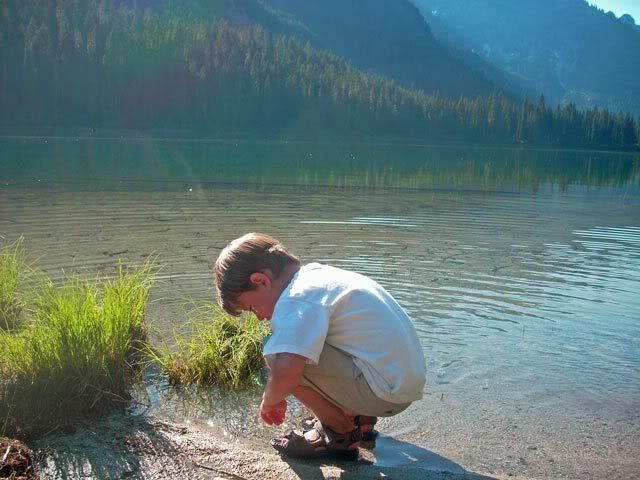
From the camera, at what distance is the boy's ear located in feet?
12.2

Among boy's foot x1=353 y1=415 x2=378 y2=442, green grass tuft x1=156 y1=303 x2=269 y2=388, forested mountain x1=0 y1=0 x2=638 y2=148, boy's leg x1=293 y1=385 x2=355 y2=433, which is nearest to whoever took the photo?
boy's leg x1=293 y1=385 x2=355 y2=433

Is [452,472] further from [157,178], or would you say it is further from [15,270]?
[157,178]

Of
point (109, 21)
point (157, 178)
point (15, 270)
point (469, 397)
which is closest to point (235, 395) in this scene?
point (469, 397)

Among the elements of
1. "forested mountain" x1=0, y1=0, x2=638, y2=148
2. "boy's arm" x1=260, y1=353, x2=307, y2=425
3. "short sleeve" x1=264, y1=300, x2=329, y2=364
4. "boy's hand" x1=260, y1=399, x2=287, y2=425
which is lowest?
"boy's hand" x1=260, y1=399, x2=287, y2=425

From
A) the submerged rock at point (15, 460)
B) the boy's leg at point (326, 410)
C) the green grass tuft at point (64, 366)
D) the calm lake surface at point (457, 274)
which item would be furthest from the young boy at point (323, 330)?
the green grass tuft at point (64, 366)

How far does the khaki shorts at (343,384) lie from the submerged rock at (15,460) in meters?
1.50

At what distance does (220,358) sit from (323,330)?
233 centimetres

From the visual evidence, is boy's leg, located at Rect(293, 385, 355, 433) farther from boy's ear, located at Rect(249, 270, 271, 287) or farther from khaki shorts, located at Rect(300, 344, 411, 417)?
boy's ear, located at Rect(249, 270, 271, 287)

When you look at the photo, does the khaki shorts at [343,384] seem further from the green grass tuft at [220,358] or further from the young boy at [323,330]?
the green grass tuft at [220,358]

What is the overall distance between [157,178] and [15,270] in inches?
766

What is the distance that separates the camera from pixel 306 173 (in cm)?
3212

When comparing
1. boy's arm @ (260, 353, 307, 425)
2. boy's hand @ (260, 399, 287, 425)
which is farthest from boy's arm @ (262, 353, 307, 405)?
boy's hand @ (260, 399, 287, 425)

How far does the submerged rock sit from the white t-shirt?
1.43m

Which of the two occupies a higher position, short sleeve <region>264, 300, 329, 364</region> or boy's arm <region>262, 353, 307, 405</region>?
short sleeve <region>264, 300, 329, 364</region>
